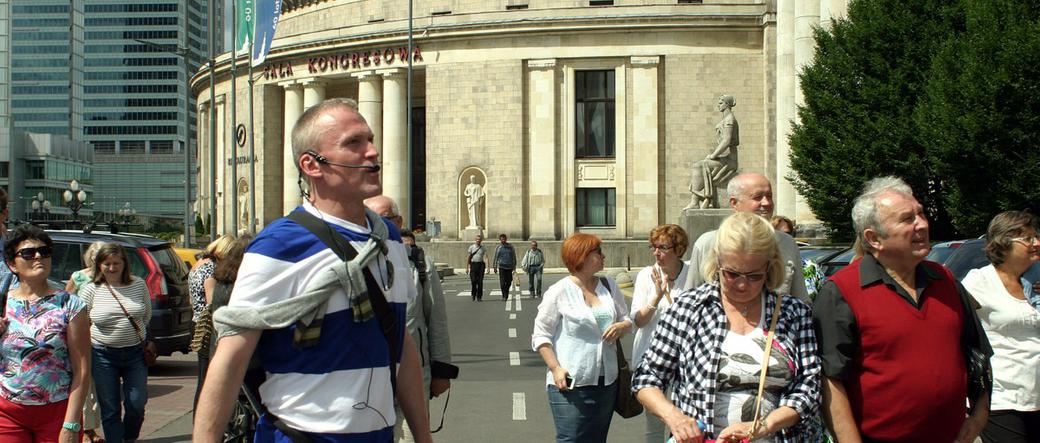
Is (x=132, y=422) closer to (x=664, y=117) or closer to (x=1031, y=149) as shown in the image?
(x=1031, y=149)

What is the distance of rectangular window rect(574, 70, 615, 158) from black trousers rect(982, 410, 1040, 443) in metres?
44.0

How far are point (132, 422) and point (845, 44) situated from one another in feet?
80.1

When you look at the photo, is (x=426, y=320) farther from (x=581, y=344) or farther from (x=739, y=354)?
(x=739, y=354)

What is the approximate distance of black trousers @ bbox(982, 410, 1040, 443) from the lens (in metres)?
6.21

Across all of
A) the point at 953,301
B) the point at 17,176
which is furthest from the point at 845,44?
the point at 17,176

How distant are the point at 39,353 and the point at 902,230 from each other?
15.0ft

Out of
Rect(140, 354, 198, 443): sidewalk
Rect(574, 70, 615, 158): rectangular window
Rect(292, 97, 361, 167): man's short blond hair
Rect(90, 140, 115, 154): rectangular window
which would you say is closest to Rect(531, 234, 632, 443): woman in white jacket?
Rect(292, 97, 361, 167): man's short blond hair

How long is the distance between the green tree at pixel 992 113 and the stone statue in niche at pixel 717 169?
19.3ft

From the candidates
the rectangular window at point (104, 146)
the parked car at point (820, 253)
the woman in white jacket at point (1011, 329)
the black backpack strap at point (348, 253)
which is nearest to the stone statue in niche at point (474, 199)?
the parked car at point (820, 253)

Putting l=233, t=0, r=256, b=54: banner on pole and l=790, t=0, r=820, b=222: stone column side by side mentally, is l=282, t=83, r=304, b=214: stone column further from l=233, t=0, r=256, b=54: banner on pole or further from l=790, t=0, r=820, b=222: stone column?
l=790, t=0, r=820, b=222: stone column

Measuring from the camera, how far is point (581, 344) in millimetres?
6973

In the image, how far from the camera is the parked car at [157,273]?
45.4 feet

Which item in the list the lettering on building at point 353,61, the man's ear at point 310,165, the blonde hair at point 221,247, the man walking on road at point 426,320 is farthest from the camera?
the lettering on building at point 353,61

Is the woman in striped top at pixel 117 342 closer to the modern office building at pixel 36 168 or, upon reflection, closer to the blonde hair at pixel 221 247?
the blonde hair at pixel 221 247
